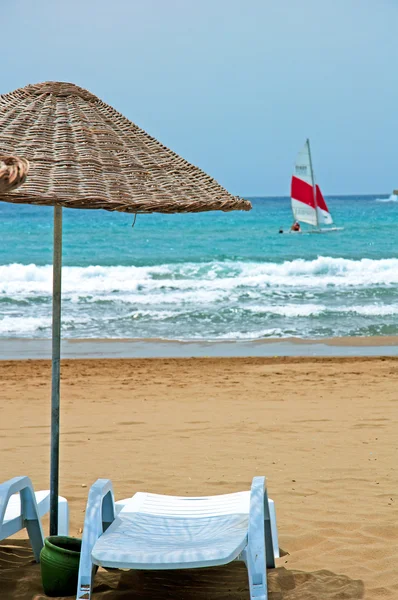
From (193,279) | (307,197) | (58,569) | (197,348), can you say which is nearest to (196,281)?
(193,279)

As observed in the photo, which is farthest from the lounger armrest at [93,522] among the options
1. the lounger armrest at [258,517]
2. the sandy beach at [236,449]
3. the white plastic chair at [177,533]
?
the lounger armrest at [258,517]

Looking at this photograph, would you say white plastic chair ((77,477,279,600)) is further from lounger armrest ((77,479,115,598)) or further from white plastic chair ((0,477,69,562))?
white plastic chair ((0,477,69,562))

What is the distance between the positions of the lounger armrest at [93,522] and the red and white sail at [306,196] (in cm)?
2824

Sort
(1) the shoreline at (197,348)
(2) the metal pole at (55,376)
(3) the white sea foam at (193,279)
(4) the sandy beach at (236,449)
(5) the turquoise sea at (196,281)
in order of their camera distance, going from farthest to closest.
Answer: (3) the white sea foam at (193,279) < (5) the turquoise sea at (196,281) < (1) the shoreline at (197,348) < (4) the sandy beach at (236,449) < (2) the metal pole at (55,376)

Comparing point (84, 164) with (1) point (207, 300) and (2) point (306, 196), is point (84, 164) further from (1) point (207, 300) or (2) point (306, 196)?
(2) point (306, 196)

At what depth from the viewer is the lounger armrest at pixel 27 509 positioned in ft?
9.48

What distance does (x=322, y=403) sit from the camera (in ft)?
22.6

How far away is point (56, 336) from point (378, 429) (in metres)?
3.41

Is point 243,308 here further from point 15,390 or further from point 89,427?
point 89,427

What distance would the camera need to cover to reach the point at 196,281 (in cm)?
1856

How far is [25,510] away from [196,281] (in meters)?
15.6

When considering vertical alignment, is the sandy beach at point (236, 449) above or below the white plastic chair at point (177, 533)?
below

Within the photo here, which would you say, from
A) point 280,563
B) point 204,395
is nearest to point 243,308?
point 204,395

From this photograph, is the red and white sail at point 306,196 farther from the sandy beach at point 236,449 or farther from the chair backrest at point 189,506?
the chair backrest at point 189,506
